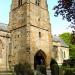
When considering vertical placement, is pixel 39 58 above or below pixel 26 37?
below

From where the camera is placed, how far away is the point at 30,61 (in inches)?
1347

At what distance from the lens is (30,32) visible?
35.5m

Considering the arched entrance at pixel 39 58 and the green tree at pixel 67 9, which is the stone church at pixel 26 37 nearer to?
the arched entrance at pixel 39 58

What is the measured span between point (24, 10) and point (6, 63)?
10.4 m

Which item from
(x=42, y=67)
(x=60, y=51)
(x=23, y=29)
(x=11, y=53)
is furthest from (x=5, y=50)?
(x=60, y=51)

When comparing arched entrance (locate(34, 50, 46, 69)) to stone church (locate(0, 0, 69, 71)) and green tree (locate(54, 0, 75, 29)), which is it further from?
green tree (locate(54, 0, 75, 29))

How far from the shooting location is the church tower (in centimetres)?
3519

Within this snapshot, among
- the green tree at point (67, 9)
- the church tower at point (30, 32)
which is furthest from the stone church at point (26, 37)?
the green tree at point (67, 9)

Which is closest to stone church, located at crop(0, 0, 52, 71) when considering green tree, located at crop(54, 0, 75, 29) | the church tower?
the church tower

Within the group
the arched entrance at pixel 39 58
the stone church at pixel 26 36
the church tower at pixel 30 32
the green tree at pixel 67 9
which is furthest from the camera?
the arched entrance at pixel 39 58

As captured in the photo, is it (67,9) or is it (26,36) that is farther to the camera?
(26,36)

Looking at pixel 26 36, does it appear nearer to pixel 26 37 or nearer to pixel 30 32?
pixel 26 37

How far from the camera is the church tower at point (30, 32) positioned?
35.2 m

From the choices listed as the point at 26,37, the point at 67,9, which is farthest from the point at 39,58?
the point at 67,9
